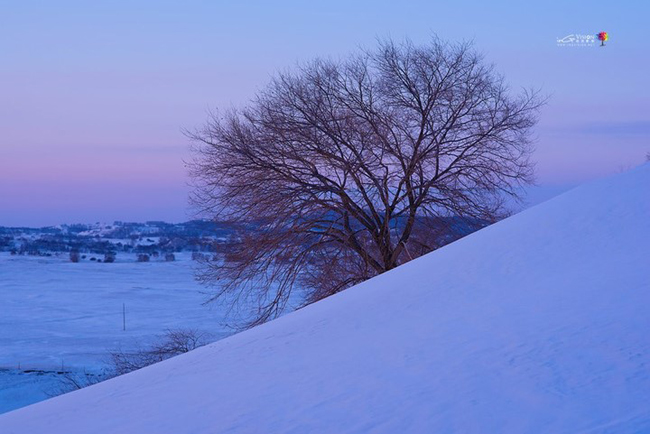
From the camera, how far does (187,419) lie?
4270 mm

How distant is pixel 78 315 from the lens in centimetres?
3750

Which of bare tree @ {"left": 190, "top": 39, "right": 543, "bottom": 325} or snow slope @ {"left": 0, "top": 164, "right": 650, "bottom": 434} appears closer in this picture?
snow slope @ {"left": 0, "top": 164, "right": 650, "bottom": 434}

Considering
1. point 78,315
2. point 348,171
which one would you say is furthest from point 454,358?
point 78,315

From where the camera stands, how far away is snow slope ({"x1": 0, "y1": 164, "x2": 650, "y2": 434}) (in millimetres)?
3357

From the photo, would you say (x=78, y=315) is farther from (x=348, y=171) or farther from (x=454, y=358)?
(x=454, y=358)

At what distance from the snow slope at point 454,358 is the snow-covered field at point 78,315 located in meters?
11.9

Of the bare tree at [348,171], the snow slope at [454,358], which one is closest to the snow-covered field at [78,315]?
the bare tree at [348,171]

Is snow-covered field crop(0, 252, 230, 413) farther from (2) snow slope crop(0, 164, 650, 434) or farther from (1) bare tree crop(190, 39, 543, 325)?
(2) snow slope crop(0, 164, 650, 434)

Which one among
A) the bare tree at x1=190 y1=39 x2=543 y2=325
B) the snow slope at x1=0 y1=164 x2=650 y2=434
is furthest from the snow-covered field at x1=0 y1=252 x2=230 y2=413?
the snow slope at x1=0 y1=164 x2=650 y2=434

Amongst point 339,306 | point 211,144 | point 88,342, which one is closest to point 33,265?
point 88,342

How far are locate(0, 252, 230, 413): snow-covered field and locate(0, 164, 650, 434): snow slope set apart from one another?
11916 mm

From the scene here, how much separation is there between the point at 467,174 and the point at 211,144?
5591mm

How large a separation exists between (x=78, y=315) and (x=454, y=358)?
118ft

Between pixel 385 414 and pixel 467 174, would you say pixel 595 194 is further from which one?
pixel 467 174
